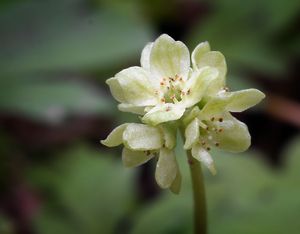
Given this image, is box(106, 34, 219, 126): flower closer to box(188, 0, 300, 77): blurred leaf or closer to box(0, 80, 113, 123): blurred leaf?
box(0, 80, 113, 123): blurred leaf

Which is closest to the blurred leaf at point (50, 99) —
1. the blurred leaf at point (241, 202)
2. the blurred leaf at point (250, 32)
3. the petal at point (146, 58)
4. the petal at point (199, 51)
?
the blurred leaf at point (241, 202)

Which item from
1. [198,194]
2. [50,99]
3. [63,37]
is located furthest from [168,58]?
[63,37]

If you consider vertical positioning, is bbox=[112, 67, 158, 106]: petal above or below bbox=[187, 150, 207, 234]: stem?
above

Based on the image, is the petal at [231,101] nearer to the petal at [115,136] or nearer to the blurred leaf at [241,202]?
the petal at [115,136]

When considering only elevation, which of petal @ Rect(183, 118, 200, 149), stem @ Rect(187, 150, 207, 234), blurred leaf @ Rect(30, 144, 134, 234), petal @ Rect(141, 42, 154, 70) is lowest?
blurred leaf @ Rect(30, 144, 134, 234)

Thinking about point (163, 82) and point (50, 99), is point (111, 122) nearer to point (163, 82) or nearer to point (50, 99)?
point (50, 99)

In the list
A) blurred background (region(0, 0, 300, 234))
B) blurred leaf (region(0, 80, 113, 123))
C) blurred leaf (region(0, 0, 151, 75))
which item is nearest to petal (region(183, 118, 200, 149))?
blurred background (region(0, 0, 300, 234))

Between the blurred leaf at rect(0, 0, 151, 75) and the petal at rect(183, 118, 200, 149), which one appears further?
the blurred leaf at rect(0, 0, 151, 75)

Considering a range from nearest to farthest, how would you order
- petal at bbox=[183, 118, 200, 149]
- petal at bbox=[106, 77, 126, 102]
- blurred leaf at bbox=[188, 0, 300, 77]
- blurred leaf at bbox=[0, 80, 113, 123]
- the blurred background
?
petal at bbox=[183, 118, 200, 149] → petal at bbox=[106, 77, 126, 102] → the blurred background → blurred leaf at bbox=[0, 80, 113, 123] → blurred leaf at bbox=[188, 0, 300, 77]
